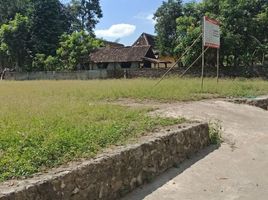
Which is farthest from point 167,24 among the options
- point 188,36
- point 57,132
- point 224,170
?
point 57,132

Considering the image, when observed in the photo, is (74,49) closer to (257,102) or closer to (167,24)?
(167,24)

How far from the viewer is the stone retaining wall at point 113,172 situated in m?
4.40

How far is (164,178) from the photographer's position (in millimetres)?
6574

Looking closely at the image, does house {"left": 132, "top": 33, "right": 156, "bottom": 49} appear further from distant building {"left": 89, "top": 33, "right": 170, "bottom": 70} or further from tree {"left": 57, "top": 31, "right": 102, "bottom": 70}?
tree {"left": 57, "top": 31, "right": 102, "bottom": 70}

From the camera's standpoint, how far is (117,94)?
14828 mm

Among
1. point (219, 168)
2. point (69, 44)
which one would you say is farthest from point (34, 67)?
point (219, 168)

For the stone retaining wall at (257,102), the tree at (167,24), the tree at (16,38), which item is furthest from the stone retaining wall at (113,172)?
the tree at (16,38)

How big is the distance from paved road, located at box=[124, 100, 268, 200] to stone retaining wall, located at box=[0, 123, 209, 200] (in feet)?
0.65

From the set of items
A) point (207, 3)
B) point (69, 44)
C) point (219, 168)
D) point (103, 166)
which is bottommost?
point (219, 168)

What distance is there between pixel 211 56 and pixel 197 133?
2176 centimetres

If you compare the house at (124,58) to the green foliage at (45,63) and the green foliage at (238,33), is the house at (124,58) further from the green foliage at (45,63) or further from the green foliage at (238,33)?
the green foliage at (238,33)

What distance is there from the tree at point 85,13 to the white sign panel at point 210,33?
38.5 meters

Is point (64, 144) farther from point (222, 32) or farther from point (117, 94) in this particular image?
point (222, 32)

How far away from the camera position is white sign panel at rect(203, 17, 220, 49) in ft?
55.2
